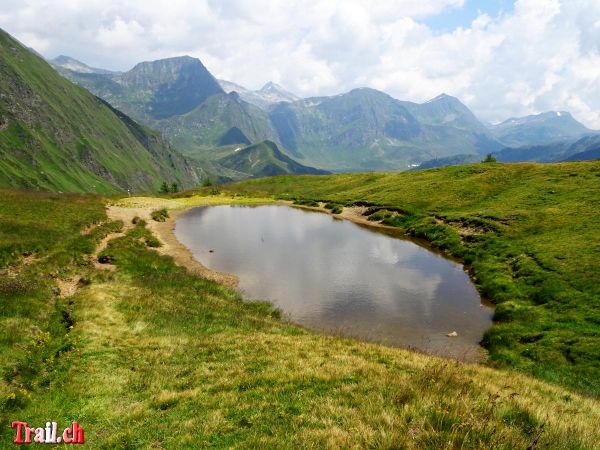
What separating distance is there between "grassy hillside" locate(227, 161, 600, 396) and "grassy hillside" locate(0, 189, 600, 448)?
856cm

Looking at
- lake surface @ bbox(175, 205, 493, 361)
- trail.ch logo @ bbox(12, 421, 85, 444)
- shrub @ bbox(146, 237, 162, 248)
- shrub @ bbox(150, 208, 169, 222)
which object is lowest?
lake surface @ bbox(175, 205, 493, 361)

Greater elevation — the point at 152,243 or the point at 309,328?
the point at 152,243

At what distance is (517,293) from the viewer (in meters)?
35.6

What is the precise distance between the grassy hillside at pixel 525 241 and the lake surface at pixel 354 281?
3108 millimetres

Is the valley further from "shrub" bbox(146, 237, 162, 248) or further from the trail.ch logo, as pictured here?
the trail.ch logo

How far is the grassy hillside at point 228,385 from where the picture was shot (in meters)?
10.0

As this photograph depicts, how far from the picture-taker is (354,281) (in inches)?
1601

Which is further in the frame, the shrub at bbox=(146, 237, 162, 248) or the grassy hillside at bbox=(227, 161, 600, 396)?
the shrub at bbox=(146, 237, 162, 248)

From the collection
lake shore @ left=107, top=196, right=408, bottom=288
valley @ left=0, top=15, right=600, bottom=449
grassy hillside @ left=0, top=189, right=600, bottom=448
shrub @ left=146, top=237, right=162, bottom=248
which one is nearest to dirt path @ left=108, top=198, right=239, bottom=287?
lake shore @ left=107, top=196, right=408, bottom=288

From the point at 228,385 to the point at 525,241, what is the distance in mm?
48415

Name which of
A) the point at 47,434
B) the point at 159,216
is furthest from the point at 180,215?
the point at 47,434

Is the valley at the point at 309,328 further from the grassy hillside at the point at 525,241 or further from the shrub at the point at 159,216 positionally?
the shrub at the point at 159,216

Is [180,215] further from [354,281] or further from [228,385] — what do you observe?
[228,385]

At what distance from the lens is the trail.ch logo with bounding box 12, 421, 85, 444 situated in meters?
11.3
